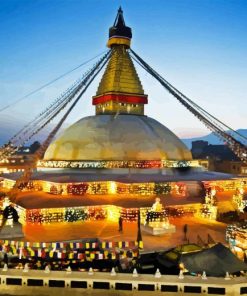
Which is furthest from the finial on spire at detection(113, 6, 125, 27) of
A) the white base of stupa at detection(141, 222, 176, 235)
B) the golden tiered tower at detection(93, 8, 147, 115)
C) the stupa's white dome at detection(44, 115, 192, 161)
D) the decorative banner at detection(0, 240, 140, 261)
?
the decorative banner at detection(0, 240, 140, 261)

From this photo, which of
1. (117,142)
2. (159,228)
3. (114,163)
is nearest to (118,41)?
(117,142)

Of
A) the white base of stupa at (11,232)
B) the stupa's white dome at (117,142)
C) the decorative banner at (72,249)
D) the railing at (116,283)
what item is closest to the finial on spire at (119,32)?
the stupa's white dome at (117,142)

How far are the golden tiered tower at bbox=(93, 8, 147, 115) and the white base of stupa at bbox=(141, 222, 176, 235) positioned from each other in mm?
16277

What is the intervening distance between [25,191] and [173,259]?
1652 cm

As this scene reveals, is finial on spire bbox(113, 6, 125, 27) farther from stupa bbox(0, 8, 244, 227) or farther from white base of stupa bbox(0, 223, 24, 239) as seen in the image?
white base of stupa bbox(0, 223, 24, 239)

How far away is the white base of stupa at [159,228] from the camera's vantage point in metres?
20.4

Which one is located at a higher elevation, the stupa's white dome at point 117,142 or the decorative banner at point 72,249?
the stupa's white dome at point 117,142

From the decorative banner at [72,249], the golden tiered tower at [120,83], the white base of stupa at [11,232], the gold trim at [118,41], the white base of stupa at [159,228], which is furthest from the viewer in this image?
the gold trim at [118,41]

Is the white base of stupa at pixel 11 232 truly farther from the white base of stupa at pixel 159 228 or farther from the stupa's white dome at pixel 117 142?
the stupa's white dome at pixel 117 142

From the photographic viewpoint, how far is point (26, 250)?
16.3 metres

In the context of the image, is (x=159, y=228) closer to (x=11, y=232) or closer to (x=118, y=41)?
(x=11, y=232)

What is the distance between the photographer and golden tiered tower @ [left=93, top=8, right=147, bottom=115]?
34.8m

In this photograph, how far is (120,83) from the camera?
115 ft

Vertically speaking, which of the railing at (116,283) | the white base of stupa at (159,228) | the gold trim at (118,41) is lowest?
the railing at (116,283)
